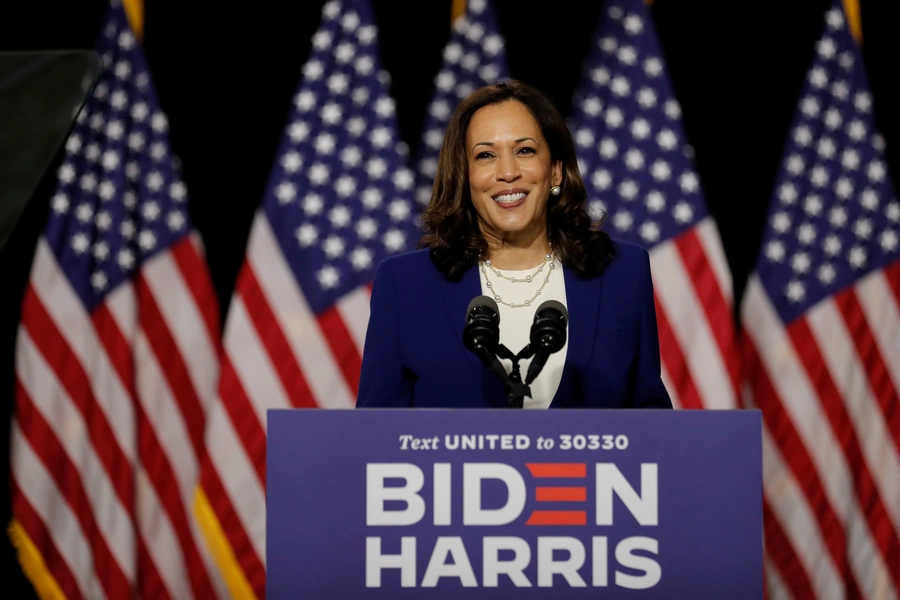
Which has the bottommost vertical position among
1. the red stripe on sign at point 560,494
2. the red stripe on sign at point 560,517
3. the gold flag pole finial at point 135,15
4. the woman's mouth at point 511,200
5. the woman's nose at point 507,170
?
the red stripe on sign at point 560,517

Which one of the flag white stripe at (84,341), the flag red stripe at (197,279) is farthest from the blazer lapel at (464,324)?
the flag white stripe at (84,341)

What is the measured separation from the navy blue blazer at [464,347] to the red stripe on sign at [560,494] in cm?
48

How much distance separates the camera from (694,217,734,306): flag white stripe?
11.7 ft

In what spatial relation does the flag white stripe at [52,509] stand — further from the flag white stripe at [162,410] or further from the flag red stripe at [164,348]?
the flag red stripe at [164,348]

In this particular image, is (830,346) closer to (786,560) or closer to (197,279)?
(786,560)

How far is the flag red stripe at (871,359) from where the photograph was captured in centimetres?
358

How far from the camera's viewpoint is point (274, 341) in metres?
3.58

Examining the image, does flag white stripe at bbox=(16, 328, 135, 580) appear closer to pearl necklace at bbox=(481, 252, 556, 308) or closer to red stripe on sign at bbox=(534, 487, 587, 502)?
pearl necklace at bbox=(481, 252, 556, 308)

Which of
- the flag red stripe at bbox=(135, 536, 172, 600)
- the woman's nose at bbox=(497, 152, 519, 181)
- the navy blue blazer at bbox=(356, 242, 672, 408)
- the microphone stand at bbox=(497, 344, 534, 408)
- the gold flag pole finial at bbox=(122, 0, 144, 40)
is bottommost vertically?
the microphone stand at bbox=(497, 344, 534, 408)

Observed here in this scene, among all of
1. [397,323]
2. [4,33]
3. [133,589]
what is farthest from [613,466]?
[4,33]

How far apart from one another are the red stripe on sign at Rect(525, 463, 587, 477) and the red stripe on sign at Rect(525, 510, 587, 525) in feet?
0.15

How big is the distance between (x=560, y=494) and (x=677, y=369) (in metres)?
2.46

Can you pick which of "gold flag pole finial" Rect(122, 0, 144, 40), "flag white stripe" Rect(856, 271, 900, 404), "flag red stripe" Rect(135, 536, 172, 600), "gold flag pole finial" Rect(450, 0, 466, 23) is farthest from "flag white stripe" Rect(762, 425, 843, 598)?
"gold flag pole finial" Rect(122, 0, 144, 40)

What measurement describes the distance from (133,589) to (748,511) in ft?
9.75
